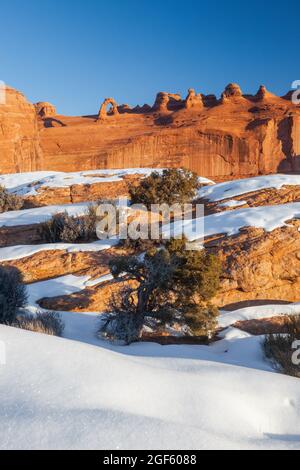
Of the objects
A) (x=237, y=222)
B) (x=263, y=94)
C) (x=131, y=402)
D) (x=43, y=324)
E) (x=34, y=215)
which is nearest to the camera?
(x=131, y=402)

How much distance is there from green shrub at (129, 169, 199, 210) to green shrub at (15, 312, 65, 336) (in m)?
7.51

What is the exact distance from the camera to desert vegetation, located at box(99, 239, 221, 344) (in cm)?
764

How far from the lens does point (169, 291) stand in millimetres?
8234

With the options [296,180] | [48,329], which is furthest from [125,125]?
[48,329]

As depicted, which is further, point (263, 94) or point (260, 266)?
point (263, 94)

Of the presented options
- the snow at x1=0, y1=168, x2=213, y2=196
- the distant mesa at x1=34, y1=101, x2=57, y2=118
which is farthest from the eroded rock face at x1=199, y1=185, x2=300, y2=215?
the distant mesa at x1=34, y1=101, x2=57, y2=118

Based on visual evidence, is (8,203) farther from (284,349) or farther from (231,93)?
(231,93)

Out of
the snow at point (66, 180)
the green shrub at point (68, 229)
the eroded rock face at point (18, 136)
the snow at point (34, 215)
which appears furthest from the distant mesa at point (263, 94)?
the green shrub at point (68, 229)

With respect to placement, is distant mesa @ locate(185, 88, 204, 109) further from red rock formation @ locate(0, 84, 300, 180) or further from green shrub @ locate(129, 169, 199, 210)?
green shrub @ locate(129, 169, 199, 210)

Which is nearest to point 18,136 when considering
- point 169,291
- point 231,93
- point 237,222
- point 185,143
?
point 185,143

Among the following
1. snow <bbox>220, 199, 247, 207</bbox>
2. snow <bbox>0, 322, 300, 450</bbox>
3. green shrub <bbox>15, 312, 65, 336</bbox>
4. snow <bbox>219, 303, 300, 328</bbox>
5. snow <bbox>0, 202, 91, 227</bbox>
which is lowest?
snow <bbox>219, 303, 300, 328</bbox>

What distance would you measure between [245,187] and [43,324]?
10244mm

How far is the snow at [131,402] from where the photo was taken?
2.60 meters

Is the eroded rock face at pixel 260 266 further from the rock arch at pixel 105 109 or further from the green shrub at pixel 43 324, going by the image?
the rock arch at pixel 105 109
